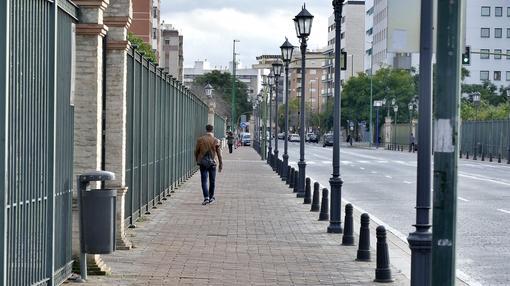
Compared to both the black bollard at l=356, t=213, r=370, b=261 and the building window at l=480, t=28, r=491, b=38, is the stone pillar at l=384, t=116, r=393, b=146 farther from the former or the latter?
the black bollard at l=356, t=213, r=370, b=261

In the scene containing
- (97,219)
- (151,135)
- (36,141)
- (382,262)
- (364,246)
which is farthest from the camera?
(151,135)

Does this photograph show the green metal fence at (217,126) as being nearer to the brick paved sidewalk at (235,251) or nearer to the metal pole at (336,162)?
the brick paved sidewalk at (235,251)

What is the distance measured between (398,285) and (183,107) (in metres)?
19.8

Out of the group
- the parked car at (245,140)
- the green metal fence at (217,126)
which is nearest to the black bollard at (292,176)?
the green metal fence at (217,126)

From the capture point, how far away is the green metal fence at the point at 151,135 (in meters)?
16.4

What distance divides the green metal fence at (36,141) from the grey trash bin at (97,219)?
0.66ft

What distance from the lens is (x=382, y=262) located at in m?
11.3

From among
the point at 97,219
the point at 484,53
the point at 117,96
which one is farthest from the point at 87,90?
the point at 484,53

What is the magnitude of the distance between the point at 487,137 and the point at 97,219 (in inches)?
2549

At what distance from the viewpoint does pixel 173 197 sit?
81.7ft

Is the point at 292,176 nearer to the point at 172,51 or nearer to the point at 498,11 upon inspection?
the point at 498,11

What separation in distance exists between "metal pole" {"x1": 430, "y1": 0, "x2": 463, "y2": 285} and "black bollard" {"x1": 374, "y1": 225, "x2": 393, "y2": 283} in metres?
4.84

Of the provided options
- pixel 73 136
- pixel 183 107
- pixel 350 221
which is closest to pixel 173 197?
pixel 183 107

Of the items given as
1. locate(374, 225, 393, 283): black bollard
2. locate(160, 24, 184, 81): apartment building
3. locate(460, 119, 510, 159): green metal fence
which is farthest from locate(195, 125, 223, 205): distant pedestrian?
locate(160, 24, 184, 81): apartment building
